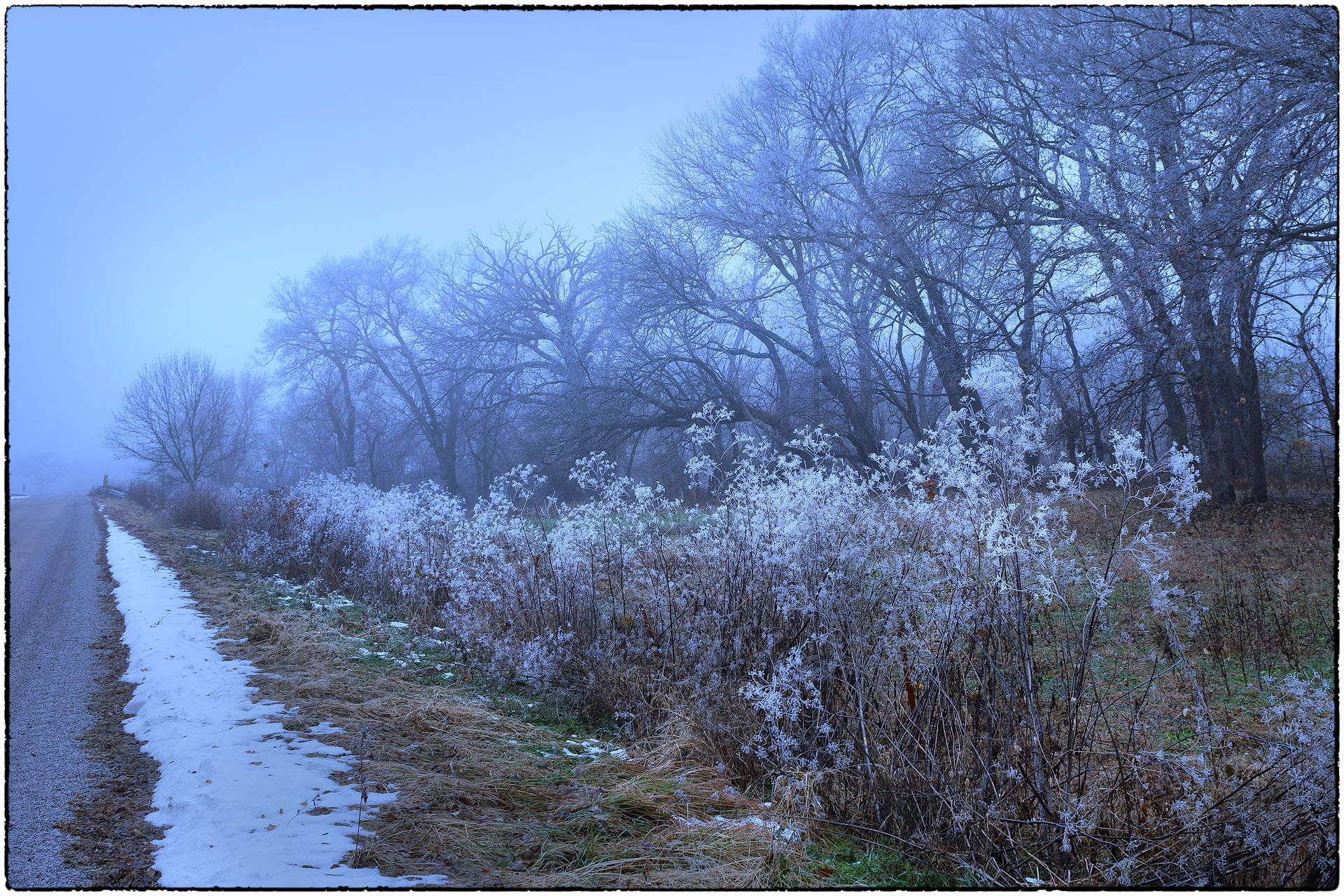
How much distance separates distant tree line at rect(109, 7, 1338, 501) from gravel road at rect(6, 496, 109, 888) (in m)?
3.42

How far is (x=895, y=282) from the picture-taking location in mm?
11430

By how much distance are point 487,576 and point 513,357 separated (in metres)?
9.11

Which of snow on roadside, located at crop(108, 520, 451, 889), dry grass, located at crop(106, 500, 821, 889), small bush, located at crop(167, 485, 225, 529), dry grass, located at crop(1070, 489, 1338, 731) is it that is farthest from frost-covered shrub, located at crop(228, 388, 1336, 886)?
small bush, located at crop(167, 485, 225, 529)

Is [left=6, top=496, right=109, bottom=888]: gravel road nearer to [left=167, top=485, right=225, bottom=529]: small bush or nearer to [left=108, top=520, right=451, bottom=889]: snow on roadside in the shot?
[left=108, top=520, right=451, bottom=889]: snow on roadside

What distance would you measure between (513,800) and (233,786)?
3.66ft

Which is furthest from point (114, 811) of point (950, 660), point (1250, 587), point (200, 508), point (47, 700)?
point (200, 508)

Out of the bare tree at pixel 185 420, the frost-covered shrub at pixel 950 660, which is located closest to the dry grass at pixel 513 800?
the frost-covered shrub at pixel 950 660

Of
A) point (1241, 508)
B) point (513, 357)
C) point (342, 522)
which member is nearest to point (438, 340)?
point (513, 357)

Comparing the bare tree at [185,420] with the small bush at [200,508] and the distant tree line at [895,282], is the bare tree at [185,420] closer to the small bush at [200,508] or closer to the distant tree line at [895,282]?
the distant tree line at [895,282]

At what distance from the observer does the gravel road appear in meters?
2.55

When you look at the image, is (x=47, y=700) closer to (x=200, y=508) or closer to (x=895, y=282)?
(x=895, y=282)

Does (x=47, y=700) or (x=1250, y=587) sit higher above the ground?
(x=1250, y=587)

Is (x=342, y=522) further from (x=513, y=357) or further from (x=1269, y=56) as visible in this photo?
(x=1269, y=56)

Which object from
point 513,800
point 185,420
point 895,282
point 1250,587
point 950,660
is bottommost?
point 513,800
